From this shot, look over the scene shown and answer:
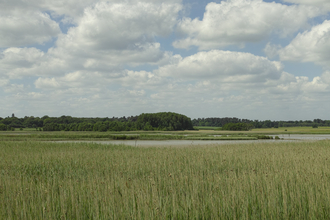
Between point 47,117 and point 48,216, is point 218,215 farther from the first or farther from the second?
point 47,117

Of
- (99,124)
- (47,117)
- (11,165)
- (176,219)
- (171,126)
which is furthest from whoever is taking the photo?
(47,117)

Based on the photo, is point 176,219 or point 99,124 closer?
point 176,219

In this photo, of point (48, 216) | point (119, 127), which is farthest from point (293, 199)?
point (119, 127)

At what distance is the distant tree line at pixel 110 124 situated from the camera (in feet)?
356

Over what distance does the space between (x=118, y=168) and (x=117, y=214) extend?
6983mm

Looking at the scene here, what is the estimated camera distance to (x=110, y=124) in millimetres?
Answer: 109625

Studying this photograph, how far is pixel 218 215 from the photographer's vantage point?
19.4 feet

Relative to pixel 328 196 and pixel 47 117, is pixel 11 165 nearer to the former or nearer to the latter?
pixel 328 196

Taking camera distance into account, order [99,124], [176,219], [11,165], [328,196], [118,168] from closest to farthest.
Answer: [176,219] < [328,196] < [118,168] < [11,165] < [99,124]

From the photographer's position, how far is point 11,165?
13.9 meters

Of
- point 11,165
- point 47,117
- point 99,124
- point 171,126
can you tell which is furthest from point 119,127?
point 11,165

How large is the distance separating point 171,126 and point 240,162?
106 m

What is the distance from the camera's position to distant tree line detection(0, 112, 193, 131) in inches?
4269

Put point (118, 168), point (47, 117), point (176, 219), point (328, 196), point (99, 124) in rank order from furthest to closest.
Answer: point (47, 117)
point (99, 124)
point (118, 168)
point (328, 196)
point (176, 219)
